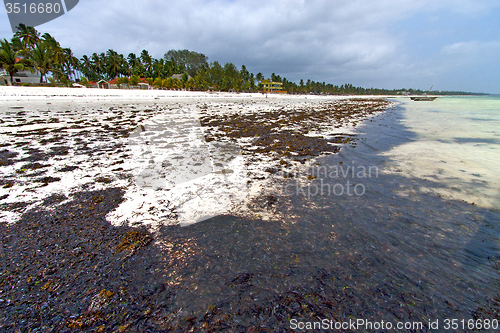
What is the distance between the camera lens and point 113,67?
83.9 meters

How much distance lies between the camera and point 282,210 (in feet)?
16.1

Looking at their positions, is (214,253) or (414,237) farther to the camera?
(414,237)

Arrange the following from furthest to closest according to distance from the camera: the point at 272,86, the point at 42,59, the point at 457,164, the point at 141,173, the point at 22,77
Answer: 1. the point at 272,86
2. the point at 22,77
3. the point at 42,59
4. the point at 457,164
5. the point at 141,173

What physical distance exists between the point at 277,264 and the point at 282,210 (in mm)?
1653

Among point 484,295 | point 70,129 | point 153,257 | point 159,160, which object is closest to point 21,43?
point 70,129

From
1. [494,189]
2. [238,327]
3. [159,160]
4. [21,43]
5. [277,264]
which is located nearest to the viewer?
[238,327]

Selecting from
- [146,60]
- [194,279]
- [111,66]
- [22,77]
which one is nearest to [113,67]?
[111,66]

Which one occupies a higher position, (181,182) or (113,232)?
(181,182)

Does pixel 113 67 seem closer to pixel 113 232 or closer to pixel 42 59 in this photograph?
pixel 42 59

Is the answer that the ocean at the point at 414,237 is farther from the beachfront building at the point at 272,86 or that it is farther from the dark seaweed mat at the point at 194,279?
the beachfront building at the point at 272,86

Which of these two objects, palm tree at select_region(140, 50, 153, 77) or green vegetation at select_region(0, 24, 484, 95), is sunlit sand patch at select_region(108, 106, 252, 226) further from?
palm tree at select_region(140, 50, 153, 77)

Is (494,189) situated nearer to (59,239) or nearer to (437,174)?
(437,174)

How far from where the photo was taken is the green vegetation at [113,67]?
5472 cm

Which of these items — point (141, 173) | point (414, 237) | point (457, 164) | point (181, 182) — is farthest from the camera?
point (457, 164)
